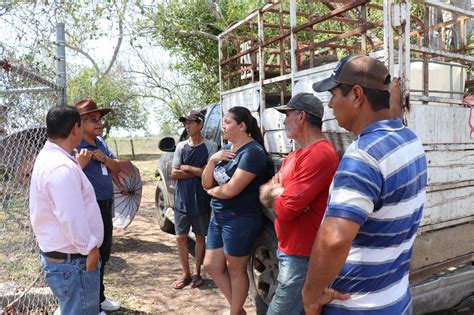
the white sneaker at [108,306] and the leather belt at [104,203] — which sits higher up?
the leather belt at [104,203]

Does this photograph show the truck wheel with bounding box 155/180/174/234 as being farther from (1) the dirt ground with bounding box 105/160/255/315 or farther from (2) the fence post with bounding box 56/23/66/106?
(2) the fence post with bounding box 56/23/66/106

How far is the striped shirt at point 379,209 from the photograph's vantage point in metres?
1.35

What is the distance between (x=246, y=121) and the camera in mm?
3160

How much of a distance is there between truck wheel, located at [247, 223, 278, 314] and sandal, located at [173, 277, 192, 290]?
44.8 inches

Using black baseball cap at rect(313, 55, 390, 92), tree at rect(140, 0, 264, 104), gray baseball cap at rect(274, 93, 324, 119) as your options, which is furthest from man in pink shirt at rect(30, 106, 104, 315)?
tree at rect(140, 0, 264, 104)

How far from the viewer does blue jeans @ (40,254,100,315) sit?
7.44 feet

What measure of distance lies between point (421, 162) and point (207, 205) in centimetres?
291

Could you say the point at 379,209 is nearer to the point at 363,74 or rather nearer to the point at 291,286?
the point at 363,74

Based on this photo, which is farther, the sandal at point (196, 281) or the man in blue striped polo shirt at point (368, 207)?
the sandal at point (196, 281)

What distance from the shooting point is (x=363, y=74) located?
1.51 metres

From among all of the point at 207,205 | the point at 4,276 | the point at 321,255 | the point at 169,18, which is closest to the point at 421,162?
the point at 321,255

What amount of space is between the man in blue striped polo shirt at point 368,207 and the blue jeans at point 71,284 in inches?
54.0

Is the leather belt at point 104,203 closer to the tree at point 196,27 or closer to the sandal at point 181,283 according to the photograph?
the sandal at point 181,283

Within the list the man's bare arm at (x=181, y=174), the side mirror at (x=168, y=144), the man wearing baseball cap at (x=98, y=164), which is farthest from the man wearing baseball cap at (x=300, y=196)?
the side mirror at (x=168, y=144)
